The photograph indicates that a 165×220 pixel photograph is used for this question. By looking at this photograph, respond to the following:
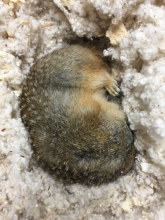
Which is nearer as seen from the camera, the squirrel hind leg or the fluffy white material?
the fluffy white material

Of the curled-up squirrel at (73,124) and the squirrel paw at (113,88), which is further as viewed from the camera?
the squirrel paw at (113,88)

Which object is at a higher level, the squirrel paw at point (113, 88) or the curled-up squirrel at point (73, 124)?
the squirrel paw at point (113, 88)

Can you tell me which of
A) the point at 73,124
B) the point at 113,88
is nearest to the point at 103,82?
the point at 113,88

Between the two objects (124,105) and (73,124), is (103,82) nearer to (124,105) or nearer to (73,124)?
(124,105)

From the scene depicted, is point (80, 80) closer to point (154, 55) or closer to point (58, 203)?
point (154, 55)
